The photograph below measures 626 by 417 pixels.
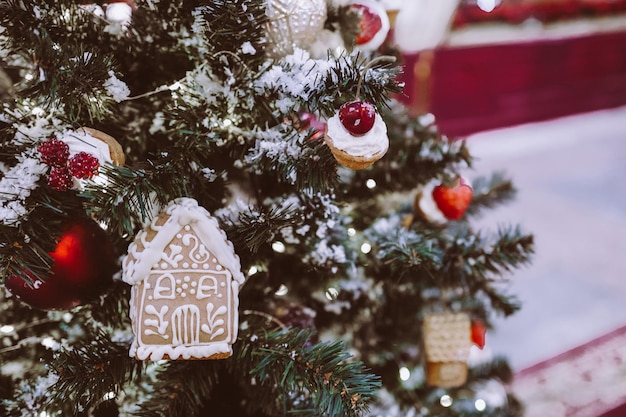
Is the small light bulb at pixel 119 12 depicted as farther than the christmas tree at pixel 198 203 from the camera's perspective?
Yes

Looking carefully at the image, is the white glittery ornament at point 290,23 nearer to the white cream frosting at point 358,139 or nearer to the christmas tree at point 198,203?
the christmas tree at point 198,203

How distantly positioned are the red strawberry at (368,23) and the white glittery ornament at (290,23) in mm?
151

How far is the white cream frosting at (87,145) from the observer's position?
1.66 feet

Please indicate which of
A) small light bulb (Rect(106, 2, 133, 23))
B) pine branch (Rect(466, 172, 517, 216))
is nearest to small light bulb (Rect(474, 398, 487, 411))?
pine branch (Rect(466, 172, 517, 216))

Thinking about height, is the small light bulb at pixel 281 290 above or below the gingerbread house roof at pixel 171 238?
above

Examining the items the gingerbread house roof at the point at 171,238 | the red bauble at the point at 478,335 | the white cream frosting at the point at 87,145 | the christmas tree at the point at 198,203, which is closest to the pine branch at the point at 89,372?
the christmas tree at the point at 198,203

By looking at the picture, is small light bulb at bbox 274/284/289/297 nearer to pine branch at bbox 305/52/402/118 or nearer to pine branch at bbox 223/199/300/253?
pine branch at bbox 223/199/300/253

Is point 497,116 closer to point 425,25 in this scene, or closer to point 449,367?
point 425,25

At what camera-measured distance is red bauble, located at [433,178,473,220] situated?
2.60ft

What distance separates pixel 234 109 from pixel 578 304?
5.77 feet

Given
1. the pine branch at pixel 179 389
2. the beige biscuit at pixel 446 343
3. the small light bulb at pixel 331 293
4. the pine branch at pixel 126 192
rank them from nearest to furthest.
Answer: the pine branch at pixel 126 192 < the pine branch at pixel 179 389 < the small light bulb at pixel 331 293 < the beige biscuit at pixel 446 343

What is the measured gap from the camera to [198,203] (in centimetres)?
59

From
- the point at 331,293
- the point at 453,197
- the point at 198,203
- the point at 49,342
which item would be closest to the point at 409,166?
the point at 453,197

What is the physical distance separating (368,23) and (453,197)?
1.01 feet
